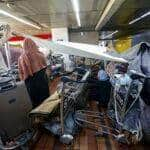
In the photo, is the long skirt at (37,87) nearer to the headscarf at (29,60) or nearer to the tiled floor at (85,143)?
the headscarf at (29,60)

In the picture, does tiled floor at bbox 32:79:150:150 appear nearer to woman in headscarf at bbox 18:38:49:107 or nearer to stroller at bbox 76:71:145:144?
stroller at bbox 76:71:145:144

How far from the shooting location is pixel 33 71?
12.2ft

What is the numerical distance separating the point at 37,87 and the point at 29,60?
51cm

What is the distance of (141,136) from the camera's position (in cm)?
314

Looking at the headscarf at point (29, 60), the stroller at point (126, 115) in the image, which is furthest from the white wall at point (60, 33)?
the stroller at point (126, 115)

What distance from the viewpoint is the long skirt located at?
3.84 metres

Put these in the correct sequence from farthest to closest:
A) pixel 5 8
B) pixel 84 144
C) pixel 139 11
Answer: pixel 139 11 → pixel 5 8 → pixel 84 144

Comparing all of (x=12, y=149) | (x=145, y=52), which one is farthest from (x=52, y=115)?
(x=145, y=52)

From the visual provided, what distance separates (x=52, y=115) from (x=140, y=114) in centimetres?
136

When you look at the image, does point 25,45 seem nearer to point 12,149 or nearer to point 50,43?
point 50,43

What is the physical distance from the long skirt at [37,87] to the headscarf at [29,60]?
4.9 inches

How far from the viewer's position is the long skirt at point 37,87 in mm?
3837

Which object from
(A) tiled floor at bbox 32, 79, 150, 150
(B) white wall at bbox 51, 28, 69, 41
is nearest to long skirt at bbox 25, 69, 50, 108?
(A) tiled floor at bbox 32, 79, 150, 150

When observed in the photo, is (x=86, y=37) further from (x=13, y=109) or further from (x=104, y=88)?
(x=13, y=109)
